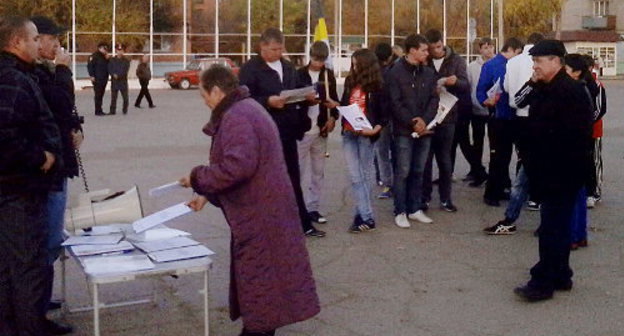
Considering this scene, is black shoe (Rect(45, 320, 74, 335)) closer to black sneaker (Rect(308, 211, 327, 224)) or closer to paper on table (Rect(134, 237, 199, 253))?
paper on table (Rect(134, 237, 199, 253))

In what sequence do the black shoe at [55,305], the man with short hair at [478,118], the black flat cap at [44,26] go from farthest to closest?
the man with short hair at [478,118]
the black shoe at [55,305]
the black flat cap at [44,26]

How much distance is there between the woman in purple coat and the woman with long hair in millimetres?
3693

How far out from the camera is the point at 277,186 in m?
5.18

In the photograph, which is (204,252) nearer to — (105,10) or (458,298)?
(458,298)

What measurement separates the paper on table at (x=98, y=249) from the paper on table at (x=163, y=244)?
0.28ft

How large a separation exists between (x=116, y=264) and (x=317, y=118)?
4.27 m

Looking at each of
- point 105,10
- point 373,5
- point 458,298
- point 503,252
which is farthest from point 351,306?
point 373,5

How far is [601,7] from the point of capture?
85.8 m

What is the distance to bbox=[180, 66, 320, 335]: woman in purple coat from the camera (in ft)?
16.7

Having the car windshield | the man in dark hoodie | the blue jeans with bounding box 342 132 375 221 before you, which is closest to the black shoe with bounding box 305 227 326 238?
the blue jeans with bounding box 342 132 375 221

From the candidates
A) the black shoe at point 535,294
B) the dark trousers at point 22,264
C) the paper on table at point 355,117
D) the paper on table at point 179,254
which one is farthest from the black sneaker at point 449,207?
the dark trousers at point 22,264

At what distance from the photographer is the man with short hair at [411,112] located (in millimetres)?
9047

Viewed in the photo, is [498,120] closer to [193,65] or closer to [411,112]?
[411,112]

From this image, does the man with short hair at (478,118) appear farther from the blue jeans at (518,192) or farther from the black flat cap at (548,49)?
the black flat cap at (548,49)
